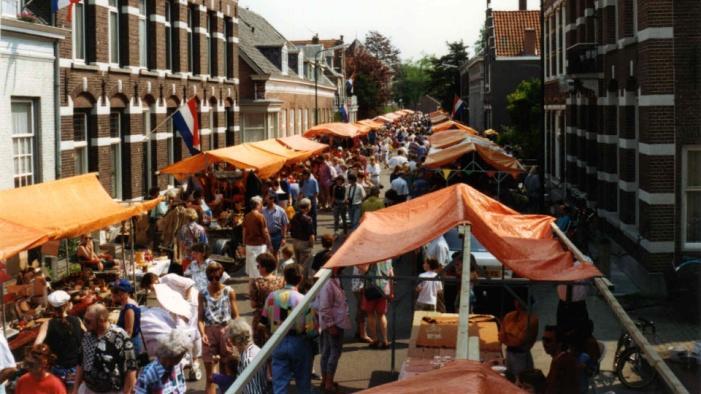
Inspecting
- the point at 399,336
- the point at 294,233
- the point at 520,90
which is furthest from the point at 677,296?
the point at 520,90

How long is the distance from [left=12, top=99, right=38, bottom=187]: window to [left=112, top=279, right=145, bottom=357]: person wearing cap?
9.08 meters

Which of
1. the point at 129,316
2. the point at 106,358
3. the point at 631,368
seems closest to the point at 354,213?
the point at 631,368

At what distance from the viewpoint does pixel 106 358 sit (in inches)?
299

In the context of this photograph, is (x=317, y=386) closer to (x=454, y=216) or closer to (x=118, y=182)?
(x=454, y=216)

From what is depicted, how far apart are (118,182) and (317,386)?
45.4ft

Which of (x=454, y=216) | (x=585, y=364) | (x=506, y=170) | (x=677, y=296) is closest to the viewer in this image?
(x=585, y=364)

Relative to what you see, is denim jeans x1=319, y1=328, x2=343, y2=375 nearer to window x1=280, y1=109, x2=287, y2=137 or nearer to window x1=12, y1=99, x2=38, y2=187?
window x1=12, y1=99, x2=38, y2=187

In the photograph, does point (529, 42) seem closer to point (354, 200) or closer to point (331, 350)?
point (354, 200)

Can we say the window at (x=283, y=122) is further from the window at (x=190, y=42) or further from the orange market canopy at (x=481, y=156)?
the orange market canopy at (x=481, y=156)

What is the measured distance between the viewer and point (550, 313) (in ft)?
48.9

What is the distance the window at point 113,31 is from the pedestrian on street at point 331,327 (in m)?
14.0

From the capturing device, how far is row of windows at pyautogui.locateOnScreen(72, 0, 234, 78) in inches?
824

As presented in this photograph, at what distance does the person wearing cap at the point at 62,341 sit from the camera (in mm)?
8578

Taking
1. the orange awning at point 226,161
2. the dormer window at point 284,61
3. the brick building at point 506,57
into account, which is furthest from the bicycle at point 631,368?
the brick building at point 506,57
